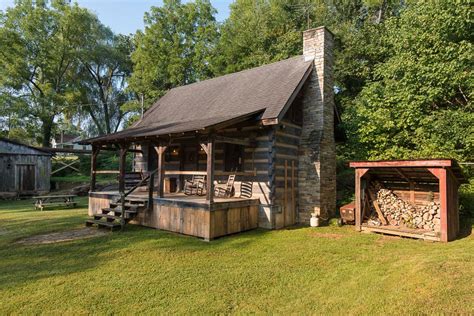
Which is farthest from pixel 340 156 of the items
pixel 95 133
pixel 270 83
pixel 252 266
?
pixel 95 133

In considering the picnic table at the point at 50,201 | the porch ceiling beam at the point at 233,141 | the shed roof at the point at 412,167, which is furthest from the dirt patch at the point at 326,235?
the picnic table at the point at 50,201

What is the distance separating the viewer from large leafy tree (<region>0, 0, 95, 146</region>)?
27531 millimetres

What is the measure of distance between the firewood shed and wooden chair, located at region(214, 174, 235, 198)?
4106mm

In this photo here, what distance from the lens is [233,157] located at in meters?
11.3

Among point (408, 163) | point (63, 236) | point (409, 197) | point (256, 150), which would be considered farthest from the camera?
point (256, 150)

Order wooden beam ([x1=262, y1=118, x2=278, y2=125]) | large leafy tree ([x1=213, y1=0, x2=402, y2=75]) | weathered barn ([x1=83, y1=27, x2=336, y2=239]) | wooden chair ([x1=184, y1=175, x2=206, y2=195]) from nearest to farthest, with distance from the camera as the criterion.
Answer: weathered barn ([x1=83, y1=27, x2=336, y2=239]) < wooden beam ([x1=262, y1=118, x2=278, y2=125]) < wooden chair ([x1=184, y1=175, x2=206, y2=195]) < large leafy tree ([x1=213, y1=0, x2=402, y2=75])

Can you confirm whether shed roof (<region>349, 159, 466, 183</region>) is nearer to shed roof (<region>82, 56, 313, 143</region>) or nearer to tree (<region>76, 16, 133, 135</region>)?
shed roof (<region>82, 56, 313, 143</region>)

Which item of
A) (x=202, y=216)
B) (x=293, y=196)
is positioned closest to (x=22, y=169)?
(x=202, y=216)

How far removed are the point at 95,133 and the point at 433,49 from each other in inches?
1555

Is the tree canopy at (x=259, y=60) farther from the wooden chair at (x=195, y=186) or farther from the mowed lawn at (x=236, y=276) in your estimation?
the wooden chair at (x=195, y=186)

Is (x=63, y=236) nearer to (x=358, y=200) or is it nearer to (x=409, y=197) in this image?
(x=358, y=200)

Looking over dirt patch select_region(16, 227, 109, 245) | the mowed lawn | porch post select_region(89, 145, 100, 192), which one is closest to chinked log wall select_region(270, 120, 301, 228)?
the mowed lawn

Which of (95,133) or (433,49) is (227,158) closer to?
(433,49)

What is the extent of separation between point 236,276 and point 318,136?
7125 mm
